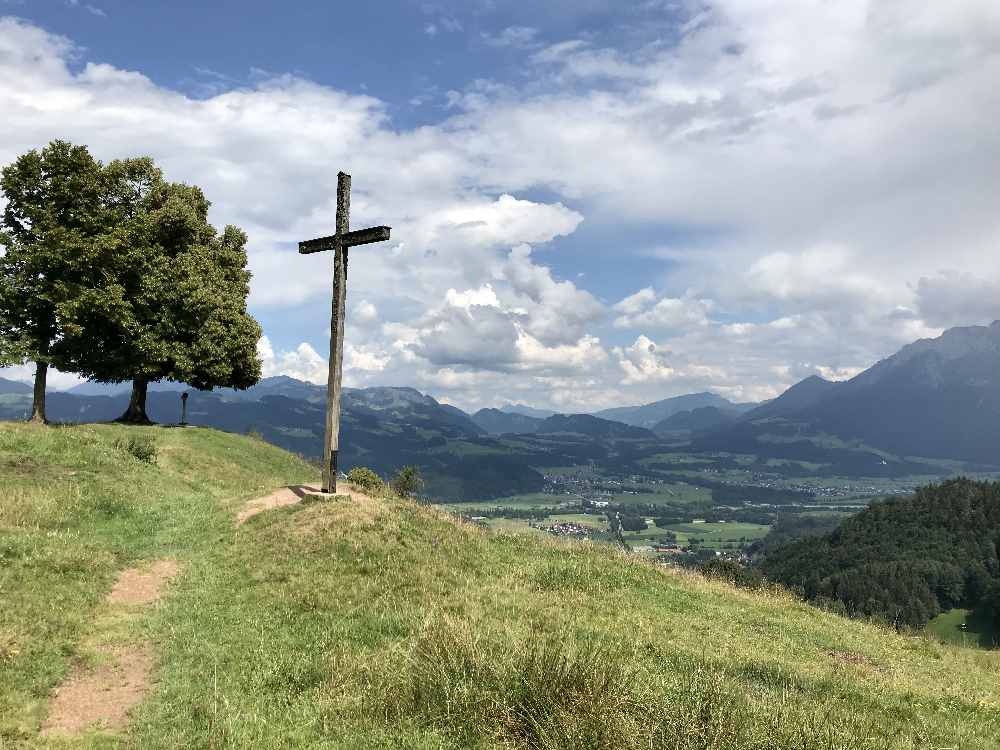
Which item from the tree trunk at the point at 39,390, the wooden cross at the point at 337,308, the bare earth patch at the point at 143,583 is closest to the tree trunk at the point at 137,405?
the tree trunk at the point at 39,390

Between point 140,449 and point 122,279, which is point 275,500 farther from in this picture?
Result: point 122,279

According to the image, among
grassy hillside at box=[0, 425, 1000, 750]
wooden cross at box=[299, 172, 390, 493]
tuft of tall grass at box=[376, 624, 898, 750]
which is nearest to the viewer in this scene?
tuft of tall grass at box=[376, 624, 898, 750]

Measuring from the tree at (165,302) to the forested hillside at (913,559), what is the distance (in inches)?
5313

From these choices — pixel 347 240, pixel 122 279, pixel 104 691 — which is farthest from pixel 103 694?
pixel 122 279

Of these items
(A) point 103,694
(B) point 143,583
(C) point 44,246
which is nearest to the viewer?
(A) point 103,694

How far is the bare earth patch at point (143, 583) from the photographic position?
45.9ft

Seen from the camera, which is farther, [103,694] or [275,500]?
[275,500]

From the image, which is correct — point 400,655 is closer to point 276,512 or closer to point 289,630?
point 289,630

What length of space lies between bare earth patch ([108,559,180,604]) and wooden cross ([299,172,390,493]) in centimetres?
683

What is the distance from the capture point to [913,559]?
6447 inches

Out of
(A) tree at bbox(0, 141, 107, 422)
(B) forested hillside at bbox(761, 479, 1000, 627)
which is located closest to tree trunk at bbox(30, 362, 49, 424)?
(A) tree at bbox(0, 141, 107, 422)

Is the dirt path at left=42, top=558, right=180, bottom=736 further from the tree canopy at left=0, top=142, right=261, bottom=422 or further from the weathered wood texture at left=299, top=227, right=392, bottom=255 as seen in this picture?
the tree canopy at left=0, top=142, right=261, bottom=422

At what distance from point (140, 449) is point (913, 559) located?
636 ft

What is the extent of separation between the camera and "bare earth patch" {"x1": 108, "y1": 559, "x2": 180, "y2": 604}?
1398 centimetres
